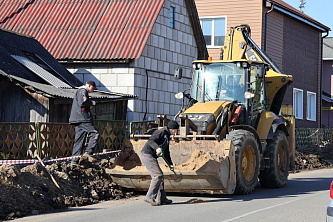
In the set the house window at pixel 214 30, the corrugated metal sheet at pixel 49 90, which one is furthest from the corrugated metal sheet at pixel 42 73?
the house window at pixel 214 30

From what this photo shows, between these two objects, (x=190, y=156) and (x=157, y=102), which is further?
(x=157, y=102)

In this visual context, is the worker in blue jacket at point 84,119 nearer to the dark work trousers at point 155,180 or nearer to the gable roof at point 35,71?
the dark work trousers at point 155,180

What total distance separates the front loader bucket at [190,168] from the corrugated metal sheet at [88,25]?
1154 cm

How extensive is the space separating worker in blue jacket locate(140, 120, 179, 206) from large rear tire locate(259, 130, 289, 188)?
395 centimetres

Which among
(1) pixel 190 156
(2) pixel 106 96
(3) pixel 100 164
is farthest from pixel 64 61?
(1) pixel 190 156

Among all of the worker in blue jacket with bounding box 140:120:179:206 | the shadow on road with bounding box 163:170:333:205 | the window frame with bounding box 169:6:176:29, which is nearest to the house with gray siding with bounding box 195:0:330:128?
the window frame with bounding box 169:6:176:29

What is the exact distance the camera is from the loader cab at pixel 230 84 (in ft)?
54.2

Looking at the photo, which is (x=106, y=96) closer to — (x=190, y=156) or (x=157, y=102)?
(x=157, y=102)

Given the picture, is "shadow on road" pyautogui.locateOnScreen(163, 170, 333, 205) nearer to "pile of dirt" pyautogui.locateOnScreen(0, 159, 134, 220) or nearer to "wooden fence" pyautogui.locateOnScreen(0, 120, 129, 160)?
"pile of dirt" pyautogui.locateOnScreen(0, 159, 134, 220)

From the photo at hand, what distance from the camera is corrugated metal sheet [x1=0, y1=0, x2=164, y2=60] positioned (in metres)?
26.7

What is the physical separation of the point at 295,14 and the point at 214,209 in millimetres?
26599

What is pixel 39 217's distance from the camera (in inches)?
468

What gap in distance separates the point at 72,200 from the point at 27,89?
811 centimetres

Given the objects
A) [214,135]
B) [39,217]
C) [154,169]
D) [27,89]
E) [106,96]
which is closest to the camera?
[39,217]
